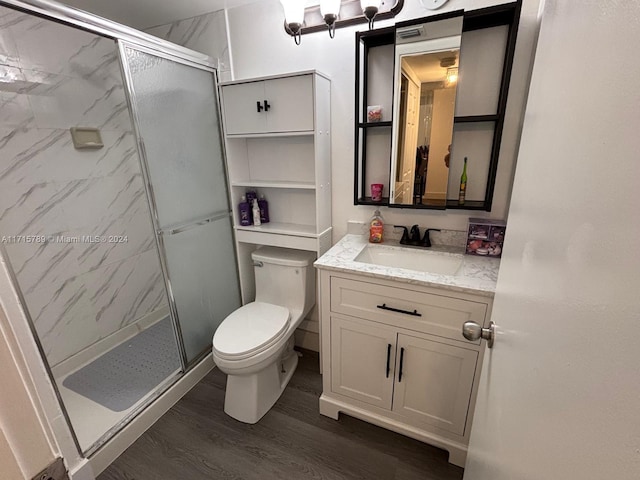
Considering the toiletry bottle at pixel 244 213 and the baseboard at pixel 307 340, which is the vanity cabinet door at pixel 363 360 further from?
the toiletry bottle at pixel 244 213

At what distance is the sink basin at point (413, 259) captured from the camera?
4.74 feet

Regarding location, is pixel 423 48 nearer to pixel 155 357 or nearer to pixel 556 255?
pixel 556 255

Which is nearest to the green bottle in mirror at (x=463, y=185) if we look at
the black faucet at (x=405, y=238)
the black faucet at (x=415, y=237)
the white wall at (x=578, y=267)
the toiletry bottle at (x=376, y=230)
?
the black faucet at (x=415, y=237)

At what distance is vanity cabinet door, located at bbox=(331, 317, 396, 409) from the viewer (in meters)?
1.36

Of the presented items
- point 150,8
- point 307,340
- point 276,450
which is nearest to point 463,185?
point 307,340

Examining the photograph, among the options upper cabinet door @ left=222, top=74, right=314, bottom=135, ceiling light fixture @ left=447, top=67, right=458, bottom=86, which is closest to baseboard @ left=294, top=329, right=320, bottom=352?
upper cabinet door @ left=222, top=74, right=314, bottom=135

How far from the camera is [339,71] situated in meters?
1.56

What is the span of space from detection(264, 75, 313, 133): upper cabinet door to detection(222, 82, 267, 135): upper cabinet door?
0.05 m

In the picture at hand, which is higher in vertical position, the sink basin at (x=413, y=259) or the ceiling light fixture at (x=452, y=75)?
the ceiling light fixture at (x=452, y=75)

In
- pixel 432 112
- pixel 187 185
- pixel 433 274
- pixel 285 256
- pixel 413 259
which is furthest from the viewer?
pixel 285 256

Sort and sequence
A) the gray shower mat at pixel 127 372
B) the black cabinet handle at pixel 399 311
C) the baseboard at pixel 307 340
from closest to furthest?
the black cabinet handle at pixel 399 311 → the gray shower mat at pixel 127 372 → the baseboard at pixel 307 340

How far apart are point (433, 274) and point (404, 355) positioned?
0.40 meters

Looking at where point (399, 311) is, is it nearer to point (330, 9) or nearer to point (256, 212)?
point (256, 212)

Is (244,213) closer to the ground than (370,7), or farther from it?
closer to the ground
